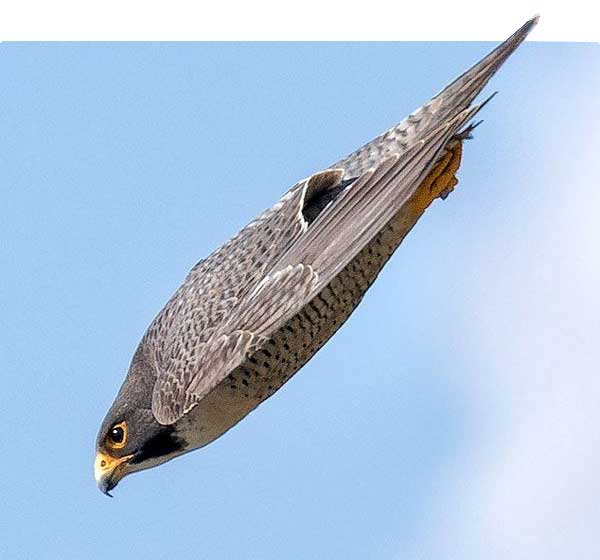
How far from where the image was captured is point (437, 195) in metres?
7.68

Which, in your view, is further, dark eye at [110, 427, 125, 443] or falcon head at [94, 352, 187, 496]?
dark eye at [110, 427, 125, 443]

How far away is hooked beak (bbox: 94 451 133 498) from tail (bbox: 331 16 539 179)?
1.74 m

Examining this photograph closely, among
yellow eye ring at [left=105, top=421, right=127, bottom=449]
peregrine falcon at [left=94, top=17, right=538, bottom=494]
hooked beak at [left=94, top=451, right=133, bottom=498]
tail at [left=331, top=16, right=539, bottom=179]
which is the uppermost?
tail at [left=331, top=16, right=539, bottom=179]

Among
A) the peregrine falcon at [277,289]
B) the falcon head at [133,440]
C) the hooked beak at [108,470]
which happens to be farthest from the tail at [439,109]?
the hooked beak at [108,470]

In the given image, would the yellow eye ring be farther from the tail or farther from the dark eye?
the tail

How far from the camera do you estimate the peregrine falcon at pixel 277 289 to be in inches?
271

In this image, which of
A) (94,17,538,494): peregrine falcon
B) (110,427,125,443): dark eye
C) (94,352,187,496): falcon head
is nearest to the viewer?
(94,17,538,494): peregrine falcon

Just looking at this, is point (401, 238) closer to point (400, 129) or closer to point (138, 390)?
point (400, 129)

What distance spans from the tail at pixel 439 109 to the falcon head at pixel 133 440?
1.46 m

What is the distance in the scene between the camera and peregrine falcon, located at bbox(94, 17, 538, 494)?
22.6 ft

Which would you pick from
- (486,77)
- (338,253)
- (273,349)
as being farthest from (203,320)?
(486,77)

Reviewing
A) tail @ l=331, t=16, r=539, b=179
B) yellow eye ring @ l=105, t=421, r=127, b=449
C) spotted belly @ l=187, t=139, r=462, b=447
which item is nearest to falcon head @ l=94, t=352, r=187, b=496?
yellow eye ring @ l=105, t=421, r=127, b=449

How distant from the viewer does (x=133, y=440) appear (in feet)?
26.3

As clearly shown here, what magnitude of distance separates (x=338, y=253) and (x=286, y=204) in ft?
2.99
